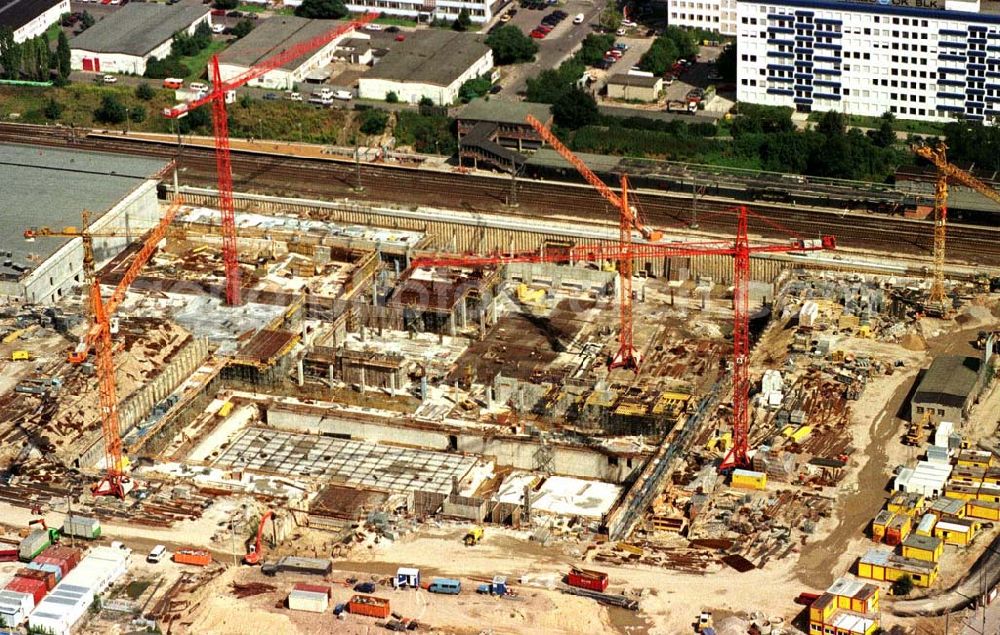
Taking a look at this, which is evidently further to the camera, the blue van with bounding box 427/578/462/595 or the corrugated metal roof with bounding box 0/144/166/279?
the corrugated metal roof with bounding box 0/144/166/279

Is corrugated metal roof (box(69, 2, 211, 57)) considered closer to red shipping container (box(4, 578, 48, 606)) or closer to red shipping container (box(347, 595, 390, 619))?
red shipping container (box(4, 578, 48, 606))

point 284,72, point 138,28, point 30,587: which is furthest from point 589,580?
point 138,28

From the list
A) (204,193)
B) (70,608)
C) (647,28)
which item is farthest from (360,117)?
(70,608)

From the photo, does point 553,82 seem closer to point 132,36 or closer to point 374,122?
point 374,122

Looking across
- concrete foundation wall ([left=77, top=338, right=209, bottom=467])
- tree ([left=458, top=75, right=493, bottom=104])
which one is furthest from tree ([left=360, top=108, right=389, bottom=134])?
concrete foundation wall ([left=77, top=338, right=209, bottom=467])

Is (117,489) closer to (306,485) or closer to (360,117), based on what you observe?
(306,485)

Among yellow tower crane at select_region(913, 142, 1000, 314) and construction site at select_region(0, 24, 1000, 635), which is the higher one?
yellow tower crane at select_region(913, 142, 1000, 314)

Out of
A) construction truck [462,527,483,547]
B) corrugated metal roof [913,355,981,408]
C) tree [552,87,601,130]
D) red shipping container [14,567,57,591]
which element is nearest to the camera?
red shipping container [14,567,57,591]
